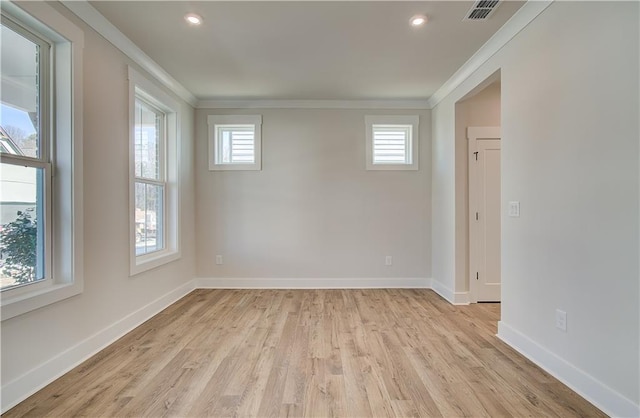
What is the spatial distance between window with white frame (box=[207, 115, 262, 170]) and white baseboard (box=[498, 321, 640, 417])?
3464mm

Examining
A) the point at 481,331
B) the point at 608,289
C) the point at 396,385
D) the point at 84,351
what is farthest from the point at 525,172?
the point at 84,351

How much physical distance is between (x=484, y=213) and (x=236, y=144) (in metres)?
3.37

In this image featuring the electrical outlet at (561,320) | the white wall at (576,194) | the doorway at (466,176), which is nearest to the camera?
the white wall at (576,194)

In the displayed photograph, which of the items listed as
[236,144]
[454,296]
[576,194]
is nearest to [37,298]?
[236,144]

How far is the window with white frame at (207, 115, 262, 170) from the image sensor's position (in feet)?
13.7

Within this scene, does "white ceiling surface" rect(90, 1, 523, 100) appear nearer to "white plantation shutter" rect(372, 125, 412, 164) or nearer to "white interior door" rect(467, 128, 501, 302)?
"white plantation shutter" rect(372, 125, 412, 164)

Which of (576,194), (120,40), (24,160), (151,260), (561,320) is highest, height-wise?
(120,40)

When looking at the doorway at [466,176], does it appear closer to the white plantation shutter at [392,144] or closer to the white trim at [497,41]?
the white trim at [497,41]

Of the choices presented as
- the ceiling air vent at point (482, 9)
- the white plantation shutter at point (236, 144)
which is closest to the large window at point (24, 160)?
the white plantation shutter at point (236, 144)

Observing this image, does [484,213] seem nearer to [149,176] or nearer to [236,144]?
[236,144]

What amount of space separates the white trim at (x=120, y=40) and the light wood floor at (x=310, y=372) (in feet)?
8.21

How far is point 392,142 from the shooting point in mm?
4285

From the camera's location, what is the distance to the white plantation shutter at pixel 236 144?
4246mm

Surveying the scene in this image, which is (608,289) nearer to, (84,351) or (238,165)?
(84,351)
